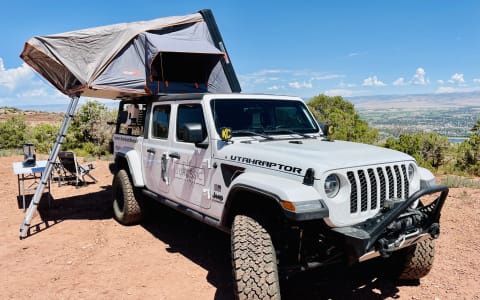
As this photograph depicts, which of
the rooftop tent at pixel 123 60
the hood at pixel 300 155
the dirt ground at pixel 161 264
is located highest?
the rooftop tent at pixel 123 60

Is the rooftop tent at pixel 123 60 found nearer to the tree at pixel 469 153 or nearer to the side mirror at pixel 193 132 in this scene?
the side mirror at pixel 193 132

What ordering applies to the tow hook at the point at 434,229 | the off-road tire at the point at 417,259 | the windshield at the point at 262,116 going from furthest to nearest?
the windshield at the point at 262,116, the off-road tire at the point at 417,259, the tow hook at the point at 434,229

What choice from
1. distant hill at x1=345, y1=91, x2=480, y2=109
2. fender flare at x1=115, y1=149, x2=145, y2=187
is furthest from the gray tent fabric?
distant hill at x1=345, y1=91, x2=480, y2=109

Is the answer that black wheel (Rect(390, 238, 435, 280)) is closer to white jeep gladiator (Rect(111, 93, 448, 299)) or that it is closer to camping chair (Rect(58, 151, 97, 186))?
white jeep gladiator (Rect(111, 93, 448, 299))

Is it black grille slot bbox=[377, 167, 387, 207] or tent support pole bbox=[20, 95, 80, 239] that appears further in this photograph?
tent support pole bbox=[20, 95, 80, 239]

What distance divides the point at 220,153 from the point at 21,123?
64.5 ft

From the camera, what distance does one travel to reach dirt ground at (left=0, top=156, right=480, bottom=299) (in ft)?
12.1

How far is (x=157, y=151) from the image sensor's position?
497 centimetres

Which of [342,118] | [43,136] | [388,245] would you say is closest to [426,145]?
[342,118]

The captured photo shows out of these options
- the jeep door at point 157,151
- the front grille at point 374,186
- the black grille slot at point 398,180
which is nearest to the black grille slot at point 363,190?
the front grille at point 374,186

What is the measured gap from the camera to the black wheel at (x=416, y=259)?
12.1ft

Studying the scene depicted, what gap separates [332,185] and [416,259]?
148 centimetres

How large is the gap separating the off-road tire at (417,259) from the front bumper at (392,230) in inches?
26.5

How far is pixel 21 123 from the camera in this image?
64.4 feet
